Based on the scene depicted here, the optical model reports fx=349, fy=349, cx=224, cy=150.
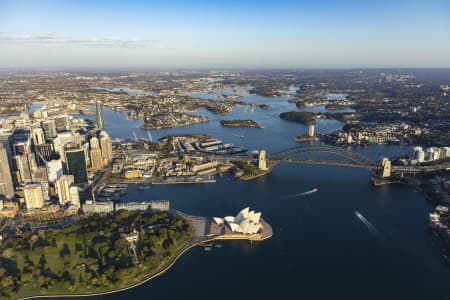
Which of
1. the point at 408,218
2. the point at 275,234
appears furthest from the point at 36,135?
the point at 408,218

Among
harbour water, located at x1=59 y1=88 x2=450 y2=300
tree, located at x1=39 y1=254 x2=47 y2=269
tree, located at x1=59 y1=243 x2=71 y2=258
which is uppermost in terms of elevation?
tree, located at x1=59 y1=243 x2=71 y2=258

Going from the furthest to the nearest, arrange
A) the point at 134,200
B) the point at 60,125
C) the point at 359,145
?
the point at 60,125
the point at 359,145
the point at 134,200

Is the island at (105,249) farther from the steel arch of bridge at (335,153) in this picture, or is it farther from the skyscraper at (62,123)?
the skyscraper at (62,123)

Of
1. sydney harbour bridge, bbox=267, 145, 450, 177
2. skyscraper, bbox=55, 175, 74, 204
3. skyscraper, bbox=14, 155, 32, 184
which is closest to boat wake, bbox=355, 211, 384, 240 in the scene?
sydney harbour bridge, bbox=267, 145, 450, 177

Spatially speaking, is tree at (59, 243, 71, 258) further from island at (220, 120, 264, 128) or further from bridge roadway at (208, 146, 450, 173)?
island at (220, 120, 264, 128)

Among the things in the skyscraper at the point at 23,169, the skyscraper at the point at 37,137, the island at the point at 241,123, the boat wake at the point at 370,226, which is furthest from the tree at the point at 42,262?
the island at the point at 241,123

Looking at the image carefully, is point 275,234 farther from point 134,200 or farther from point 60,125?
point 60,125
